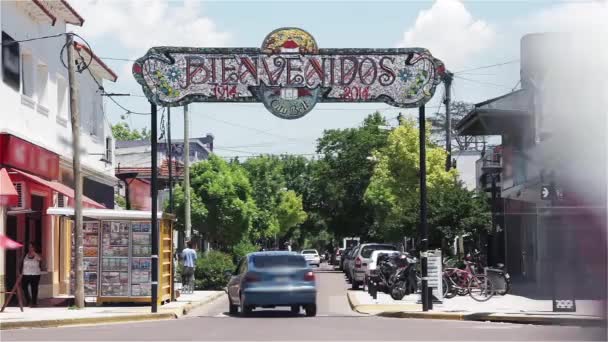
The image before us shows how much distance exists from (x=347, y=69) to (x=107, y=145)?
20.0 m

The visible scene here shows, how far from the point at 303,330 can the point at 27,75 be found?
14716 millimetres

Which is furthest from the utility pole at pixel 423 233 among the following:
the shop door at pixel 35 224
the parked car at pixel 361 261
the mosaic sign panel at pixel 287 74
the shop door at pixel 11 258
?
the parked car at pixel 361 261

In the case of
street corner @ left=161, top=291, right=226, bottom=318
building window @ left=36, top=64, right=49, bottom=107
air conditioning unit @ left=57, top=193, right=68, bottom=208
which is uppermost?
building window @ left=36, top=64, right=49, bottom=107

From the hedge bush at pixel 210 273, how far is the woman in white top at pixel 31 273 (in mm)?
11496

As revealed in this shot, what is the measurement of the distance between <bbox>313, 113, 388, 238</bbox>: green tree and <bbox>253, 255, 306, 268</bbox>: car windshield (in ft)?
162

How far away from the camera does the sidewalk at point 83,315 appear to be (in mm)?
21875

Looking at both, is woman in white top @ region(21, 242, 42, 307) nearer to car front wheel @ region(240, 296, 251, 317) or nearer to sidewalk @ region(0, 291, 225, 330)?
sidewalk @ region(0, 291, 225, 330)

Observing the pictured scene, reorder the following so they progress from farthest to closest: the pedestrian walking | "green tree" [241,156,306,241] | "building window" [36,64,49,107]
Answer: "green tree" [241,156,306,241] < the pedestrian walking < "building window" [36,64,49,107]

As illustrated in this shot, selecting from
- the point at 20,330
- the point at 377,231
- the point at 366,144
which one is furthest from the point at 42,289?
the point at 366,144

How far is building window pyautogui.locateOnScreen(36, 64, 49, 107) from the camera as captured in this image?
31353 mm

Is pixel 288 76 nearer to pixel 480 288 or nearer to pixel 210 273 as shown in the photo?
pixel 480 288

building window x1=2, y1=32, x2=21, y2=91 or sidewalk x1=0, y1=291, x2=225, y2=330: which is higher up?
building window x1=2, y1=32, x2=21, y2=91

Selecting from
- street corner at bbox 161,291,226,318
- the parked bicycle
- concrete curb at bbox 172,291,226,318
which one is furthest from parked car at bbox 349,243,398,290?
the parked bicycle

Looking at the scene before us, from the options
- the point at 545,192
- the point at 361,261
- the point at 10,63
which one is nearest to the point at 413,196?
the point at 361,261
